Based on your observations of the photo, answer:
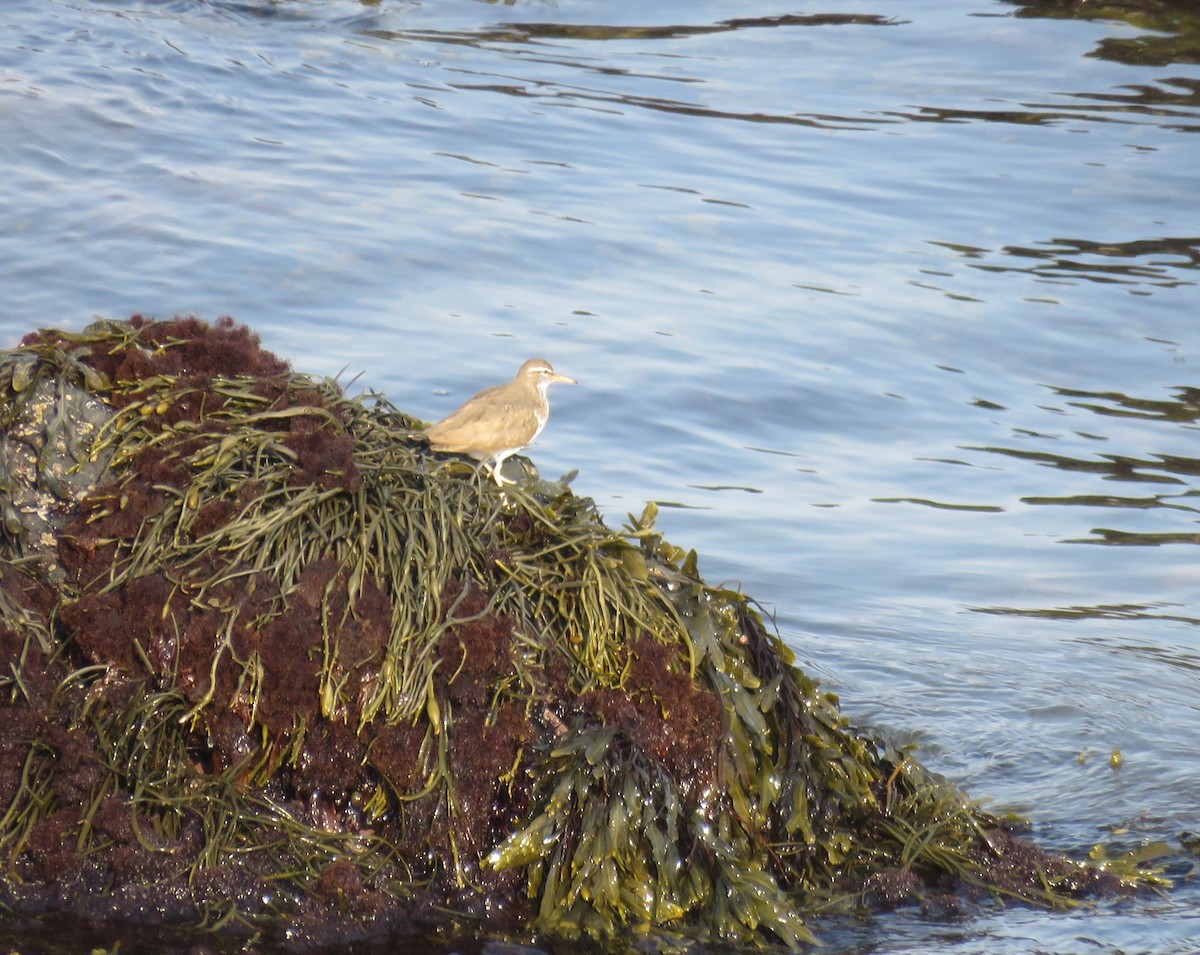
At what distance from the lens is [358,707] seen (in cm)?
382

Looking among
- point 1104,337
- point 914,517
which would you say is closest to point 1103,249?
point 1104,337

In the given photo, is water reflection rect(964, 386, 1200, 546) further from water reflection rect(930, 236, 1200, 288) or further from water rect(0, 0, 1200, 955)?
water reflection rect(930, 236, 1200, 288)

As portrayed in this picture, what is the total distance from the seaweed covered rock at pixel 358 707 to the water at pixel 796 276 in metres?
0.31

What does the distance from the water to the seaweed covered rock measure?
0.31 metres

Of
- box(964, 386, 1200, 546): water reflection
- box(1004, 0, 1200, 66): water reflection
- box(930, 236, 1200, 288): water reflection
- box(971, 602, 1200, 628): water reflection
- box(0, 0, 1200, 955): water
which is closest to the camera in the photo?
box(0, 0, 1200, 955): water

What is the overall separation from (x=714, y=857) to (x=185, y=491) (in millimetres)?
1747

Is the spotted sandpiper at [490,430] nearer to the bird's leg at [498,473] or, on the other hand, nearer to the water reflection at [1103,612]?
the bird's leg at [498,473]

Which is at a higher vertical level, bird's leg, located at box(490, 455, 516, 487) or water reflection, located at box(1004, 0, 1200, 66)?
water reflection, located at box(1004, 0, 1200, 66)

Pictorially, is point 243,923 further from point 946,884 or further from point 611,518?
point 611,518

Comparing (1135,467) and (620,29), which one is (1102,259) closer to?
(1135,467)

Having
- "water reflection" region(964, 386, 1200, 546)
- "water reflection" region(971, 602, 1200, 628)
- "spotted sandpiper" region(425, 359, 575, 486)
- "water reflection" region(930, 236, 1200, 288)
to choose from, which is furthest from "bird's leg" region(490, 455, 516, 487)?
"water reflection" region(930, 236, 1200, 288)

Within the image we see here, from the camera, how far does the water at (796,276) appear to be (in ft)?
21.7

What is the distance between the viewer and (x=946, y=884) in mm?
4367

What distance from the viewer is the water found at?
662 cm
